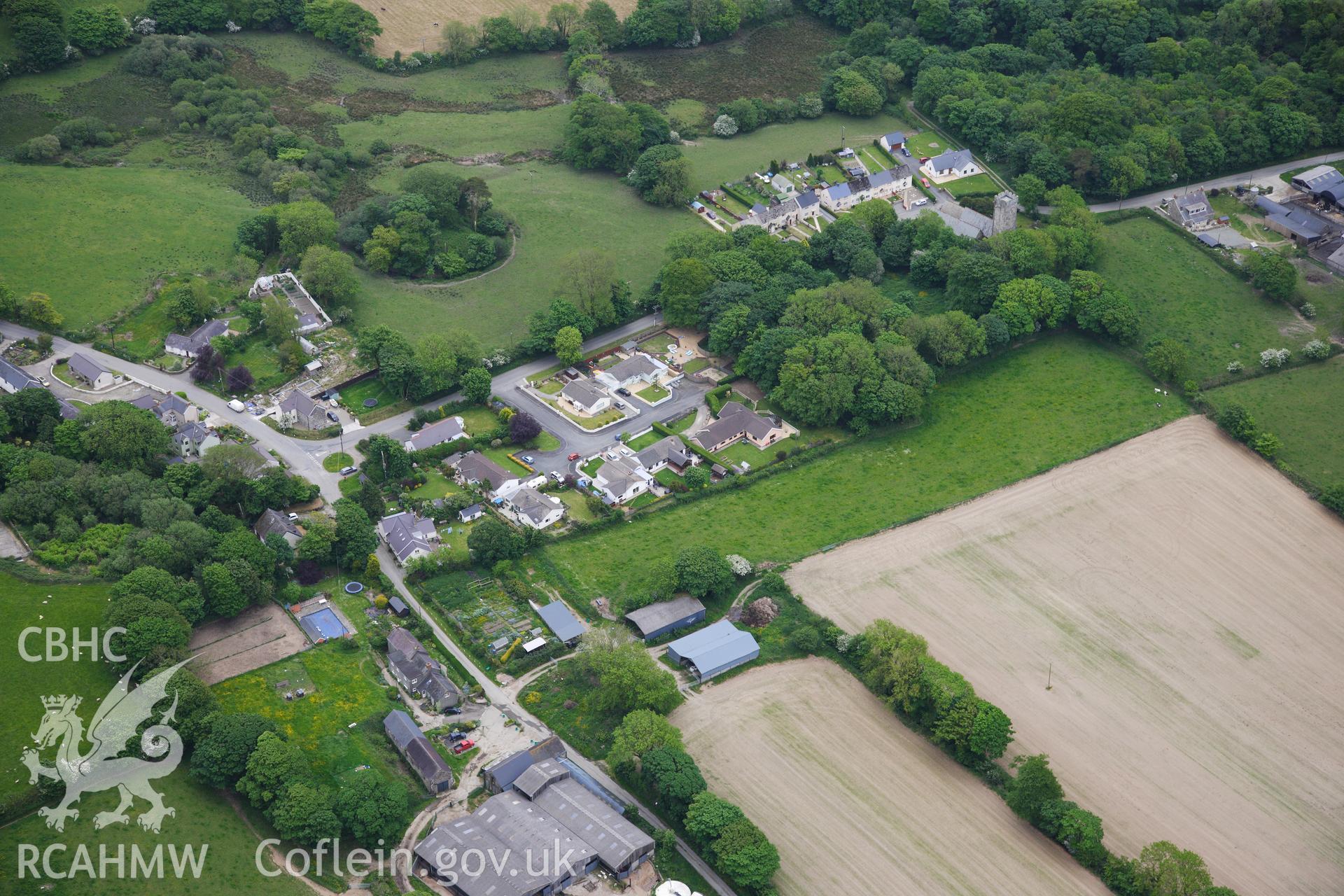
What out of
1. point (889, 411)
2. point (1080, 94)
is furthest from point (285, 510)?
point (1080, 94)

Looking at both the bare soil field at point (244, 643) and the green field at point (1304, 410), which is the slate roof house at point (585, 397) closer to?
the bare soil field at point (244, 643)

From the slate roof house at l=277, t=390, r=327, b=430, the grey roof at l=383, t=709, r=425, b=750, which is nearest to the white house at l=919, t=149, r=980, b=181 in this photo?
the slate roof house at l=277, t=390, r=327, b=430

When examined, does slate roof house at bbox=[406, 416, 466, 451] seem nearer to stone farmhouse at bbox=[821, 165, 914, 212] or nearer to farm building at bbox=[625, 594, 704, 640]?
farm building at bbox=[625, 594, 704, 640]

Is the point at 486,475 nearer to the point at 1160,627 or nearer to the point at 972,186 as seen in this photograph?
the point at 1160,627

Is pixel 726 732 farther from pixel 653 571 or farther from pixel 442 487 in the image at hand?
pixel 442 487

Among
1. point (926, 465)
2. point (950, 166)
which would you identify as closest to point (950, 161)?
point (950, 166)

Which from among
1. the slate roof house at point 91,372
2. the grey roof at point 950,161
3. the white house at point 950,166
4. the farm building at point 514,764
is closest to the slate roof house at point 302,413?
the slate roof house at point 91,372
